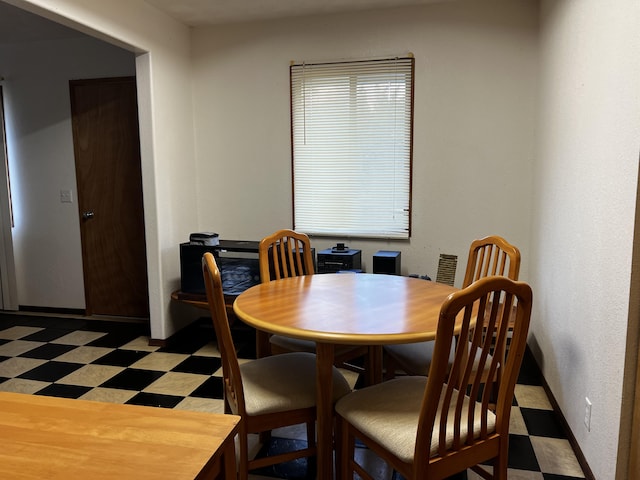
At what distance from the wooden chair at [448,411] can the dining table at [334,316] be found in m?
0.10

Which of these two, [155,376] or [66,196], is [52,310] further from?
[155,376]

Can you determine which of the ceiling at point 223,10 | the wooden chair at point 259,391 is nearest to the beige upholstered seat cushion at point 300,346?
the wooden chair at point 259,391

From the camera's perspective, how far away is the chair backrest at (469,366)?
4.21 feet

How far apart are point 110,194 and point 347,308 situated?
2898 mm

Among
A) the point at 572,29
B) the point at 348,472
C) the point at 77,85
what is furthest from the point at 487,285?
the point at 77,85

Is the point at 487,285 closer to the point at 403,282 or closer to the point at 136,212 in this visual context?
the point at 403,282

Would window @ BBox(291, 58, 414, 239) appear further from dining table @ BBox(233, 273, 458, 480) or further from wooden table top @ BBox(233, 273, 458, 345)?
dining table @ BBox(233, 273, 458, 480)

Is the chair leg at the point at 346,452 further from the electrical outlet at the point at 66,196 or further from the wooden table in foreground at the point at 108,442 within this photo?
the electrical outlet at the point at 66,196

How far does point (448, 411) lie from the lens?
144cm

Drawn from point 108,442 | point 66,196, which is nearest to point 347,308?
point 108,442

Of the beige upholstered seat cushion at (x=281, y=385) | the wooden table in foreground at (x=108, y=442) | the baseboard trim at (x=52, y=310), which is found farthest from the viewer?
the baseboard trim at (x=52, y=310)

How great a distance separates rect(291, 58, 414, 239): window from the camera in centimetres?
348

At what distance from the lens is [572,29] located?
2.33 metres

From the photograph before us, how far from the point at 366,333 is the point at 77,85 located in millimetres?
3647
